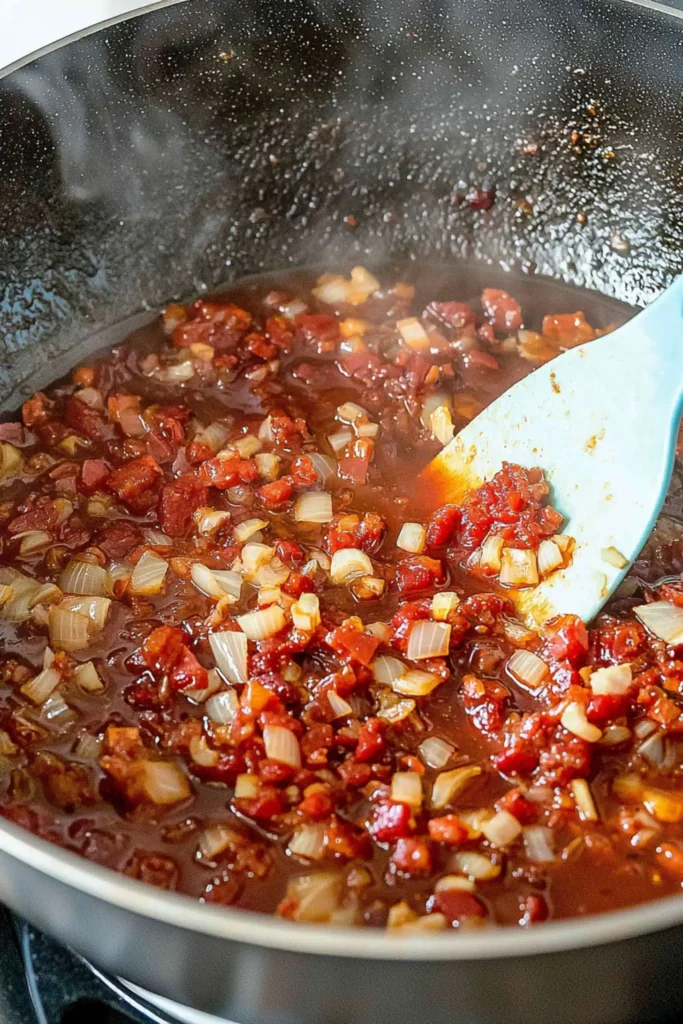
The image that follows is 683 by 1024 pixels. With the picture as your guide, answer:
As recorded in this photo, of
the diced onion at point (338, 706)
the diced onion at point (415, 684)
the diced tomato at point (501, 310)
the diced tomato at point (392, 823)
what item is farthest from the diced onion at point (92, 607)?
the diced tomato at point (501, 310)

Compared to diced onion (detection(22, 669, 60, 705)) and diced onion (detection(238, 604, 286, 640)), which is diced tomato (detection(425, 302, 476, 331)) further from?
diced onion (detection(22, 669, 60, 705))

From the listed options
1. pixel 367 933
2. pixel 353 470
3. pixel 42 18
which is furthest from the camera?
pixel 42 18

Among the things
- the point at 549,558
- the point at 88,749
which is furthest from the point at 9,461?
the point at 549,558

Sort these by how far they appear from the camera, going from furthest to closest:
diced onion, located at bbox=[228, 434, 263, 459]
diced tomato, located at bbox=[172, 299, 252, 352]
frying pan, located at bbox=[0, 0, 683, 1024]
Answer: diced tomato, located at bbox=[172, 299, 252, 352] < frying pan, located at bbox=[0, 0, 683, 1024] < diced onion, located at bbox=[228, 434, 263, 459]

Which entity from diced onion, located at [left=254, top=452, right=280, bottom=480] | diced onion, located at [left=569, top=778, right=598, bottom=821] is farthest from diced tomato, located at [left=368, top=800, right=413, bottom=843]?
diced onion, located at [left=254, top=452, right=280, bottom=480]

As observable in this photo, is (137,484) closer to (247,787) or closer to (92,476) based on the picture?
(92,476)
